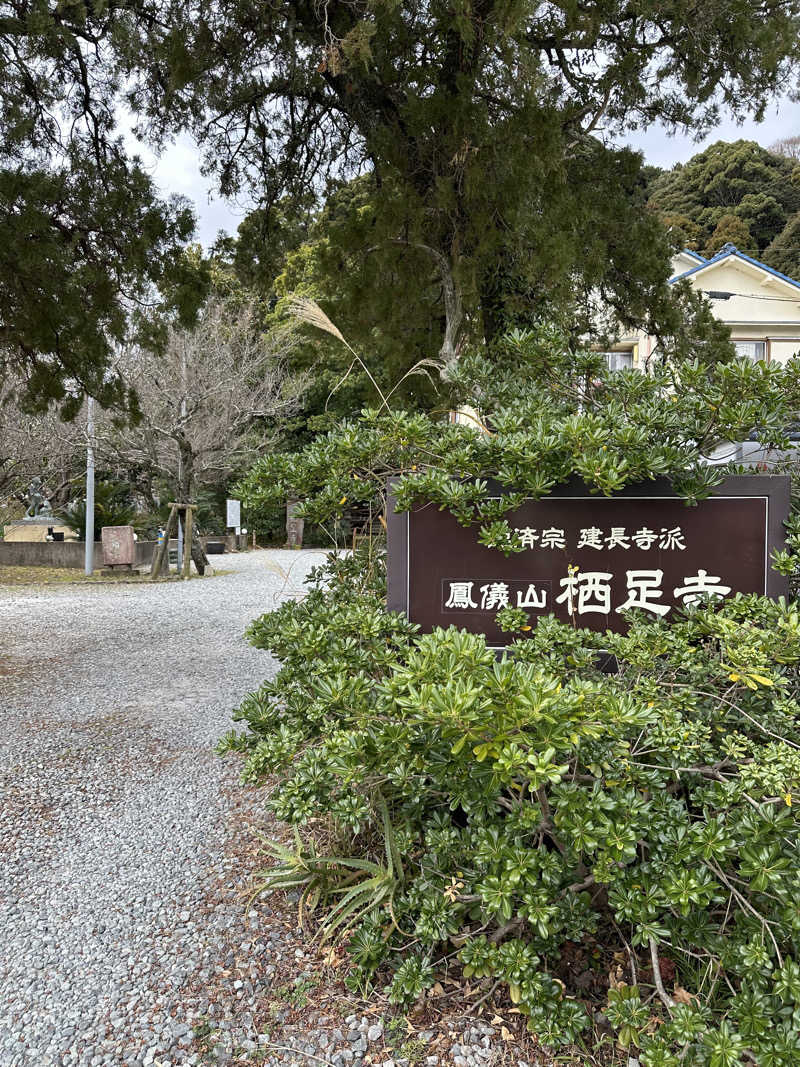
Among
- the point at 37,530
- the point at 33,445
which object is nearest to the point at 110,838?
the point at 33,445

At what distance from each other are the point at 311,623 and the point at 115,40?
163 inches

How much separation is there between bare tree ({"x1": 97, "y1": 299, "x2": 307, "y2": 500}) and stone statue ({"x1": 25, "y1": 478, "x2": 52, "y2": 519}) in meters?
2.02

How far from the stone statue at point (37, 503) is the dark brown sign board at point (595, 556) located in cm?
1340

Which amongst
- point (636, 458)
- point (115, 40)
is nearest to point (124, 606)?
point (115, 40)

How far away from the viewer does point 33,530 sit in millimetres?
13023

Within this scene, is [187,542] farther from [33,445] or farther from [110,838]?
[110,838]

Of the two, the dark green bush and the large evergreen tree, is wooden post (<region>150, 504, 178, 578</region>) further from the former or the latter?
the dark green bush

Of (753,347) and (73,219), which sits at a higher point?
(753,347)

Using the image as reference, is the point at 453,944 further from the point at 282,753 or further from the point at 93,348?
the point at 93,348

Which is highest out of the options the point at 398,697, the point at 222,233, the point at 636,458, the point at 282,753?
the point at 222,233

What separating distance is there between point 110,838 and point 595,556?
197 centimetres

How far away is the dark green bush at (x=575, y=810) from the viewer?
1248 millimetres

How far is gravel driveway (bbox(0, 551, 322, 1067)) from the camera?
161cm

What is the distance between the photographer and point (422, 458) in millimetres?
2047
